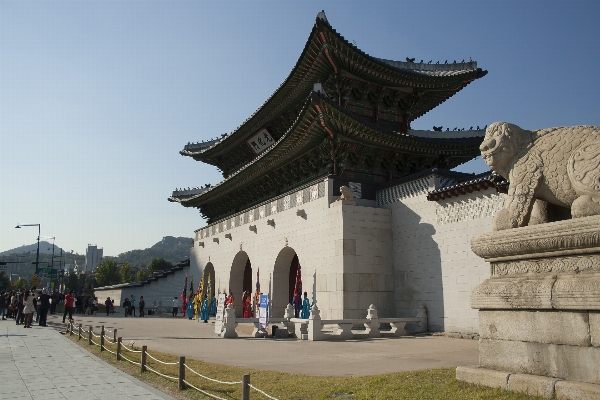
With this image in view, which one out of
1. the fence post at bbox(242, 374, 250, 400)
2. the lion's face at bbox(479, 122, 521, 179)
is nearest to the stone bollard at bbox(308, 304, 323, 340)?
the fence post at bbox(242, 374, 250, 400)

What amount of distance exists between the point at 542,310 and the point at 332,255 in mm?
13332

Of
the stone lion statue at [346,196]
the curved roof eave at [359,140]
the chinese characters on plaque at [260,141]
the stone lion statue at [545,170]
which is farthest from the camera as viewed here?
the chinese characters on plaque at [260,141]

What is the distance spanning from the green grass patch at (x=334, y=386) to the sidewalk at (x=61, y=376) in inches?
17.7

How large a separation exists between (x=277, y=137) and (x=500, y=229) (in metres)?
23.0

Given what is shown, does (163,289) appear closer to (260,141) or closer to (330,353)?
(260,141)

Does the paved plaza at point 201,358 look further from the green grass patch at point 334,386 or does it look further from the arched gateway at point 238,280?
the arched gateway at point 238,280

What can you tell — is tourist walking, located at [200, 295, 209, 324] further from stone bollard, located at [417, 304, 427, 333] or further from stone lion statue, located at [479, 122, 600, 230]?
stone lion statue, located at [479, 122, 600, 230]

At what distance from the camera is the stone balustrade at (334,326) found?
15625 mm

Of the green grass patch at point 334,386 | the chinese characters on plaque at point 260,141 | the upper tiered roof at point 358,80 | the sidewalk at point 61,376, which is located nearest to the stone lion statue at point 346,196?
the upper tiered roof at point 358,80

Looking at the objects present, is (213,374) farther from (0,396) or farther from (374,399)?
(374,399)

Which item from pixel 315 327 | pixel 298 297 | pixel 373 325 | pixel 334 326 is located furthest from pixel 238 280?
pixel 373 325

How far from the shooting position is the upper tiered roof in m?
20.7

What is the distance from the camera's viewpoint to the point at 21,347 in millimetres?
13758

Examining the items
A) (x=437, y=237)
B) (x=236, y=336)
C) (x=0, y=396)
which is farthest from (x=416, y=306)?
(x=0, y=396)
